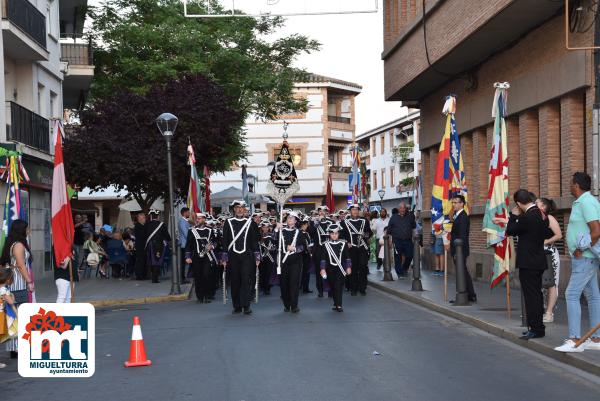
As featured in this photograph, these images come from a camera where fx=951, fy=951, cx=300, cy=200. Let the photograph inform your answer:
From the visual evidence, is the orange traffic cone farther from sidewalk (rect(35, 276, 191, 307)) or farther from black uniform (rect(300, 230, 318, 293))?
black uniform (rect(300, 230, 318, 293))

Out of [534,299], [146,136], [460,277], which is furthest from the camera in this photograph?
[146,136]

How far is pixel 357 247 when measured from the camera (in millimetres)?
19859

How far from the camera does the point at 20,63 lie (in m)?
27.7

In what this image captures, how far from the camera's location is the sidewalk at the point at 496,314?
10094mm

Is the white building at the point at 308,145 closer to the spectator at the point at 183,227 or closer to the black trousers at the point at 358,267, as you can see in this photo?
the spectator at the point at 183,227

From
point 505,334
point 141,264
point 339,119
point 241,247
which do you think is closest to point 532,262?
point 505,334

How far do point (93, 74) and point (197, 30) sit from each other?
13.6ft

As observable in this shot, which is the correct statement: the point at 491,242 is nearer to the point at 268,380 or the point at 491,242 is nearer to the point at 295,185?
→ the point at 268,380

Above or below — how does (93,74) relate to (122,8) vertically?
below

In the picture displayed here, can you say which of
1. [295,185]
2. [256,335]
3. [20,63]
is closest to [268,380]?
[256,335]

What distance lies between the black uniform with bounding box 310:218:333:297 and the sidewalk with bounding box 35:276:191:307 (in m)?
2.84

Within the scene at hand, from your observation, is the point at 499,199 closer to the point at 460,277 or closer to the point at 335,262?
the point at 460,277

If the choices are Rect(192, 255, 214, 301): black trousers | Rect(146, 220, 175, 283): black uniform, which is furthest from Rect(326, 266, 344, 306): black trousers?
Rect(146, 220, 175, 283): black uniform

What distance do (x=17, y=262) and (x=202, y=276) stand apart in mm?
7668
